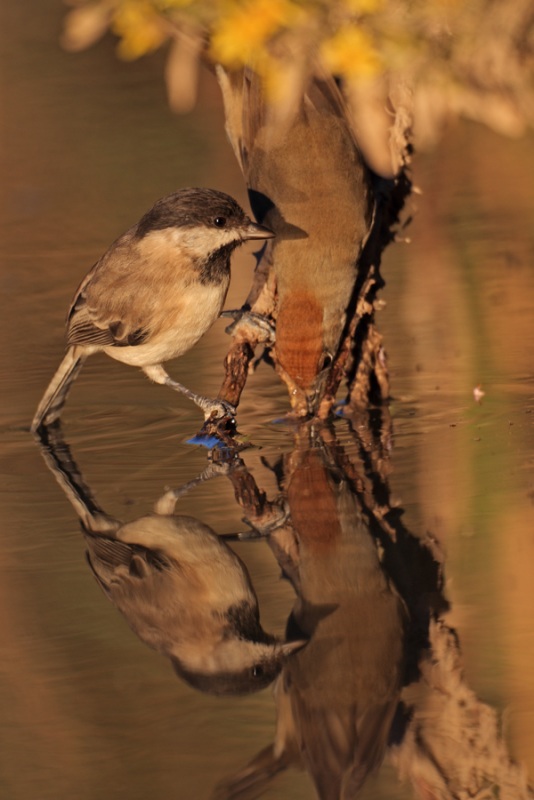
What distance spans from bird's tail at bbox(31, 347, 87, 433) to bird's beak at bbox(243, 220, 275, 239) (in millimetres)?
1231

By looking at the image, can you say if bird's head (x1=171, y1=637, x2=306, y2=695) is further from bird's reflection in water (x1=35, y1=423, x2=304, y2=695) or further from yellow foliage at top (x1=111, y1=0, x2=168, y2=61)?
yellow foliage at top (x1=111, y1=0, x2=168, y2=61)

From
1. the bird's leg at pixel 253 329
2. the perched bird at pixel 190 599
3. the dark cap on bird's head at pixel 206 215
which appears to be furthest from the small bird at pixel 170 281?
the perched bird at pixel 190 599

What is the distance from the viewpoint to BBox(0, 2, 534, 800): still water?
139 inches

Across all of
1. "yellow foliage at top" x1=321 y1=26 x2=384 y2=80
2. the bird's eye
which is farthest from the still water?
"yellow foliage at top" x1=321 y1=26 x2=384 y2=80

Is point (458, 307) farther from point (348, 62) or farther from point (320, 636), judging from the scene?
point (320, 636)

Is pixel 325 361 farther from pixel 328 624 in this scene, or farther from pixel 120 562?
pixel 328 624

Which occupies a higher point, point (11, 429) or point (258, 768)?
point (258, 768)

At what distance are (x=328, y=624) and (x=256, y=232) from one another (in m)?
2.39

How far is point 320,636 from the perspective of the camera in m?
4.09

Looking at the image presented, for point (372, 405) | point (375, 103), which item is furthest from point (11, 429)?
point (375, 103)

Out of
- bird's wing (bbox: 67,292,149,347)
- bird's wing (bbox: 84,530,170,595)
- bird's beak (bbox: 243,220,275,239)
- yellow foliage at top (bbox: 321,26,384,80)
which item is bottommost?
bird's wing (bbox: 67,292,149,347)

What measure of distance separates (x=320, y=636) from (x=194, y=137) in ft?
33.8

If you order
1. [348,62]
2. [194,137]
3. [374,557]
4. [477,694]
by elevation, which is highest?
[348,62]

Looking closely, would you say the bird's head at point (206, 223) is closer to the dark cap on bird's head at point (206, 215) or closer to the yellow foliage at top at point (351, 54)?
the dark cap on bird's head at point (206, 215)
